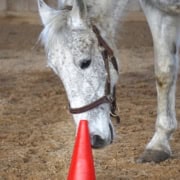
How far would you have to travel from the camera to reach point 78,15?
13.7ft

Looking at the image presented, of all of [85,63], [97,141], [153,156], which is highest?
[85,63]

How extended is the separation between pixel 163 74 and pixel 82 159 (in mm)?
1653

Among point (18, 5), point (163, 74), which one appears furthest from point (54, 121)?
point (18, 5)

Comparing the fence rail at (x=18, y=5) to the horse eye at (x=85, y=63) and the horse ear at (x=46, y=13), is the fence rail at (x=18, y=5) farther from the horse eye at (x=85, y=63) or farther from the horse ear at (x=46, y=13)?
the horse eye at (x=85, y=63)

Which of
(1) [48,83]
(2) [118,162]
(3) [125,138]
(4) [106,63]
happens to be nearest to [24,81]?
(1) [48,83]

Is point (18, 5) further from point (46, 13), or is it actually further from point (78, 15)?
point (78, 15)

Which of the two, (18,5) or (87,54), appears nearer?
(87,54)

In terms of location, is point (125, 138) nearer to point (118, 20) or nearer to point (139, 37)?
point (118, 20)

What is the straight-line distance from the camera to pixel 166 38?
17.0ft

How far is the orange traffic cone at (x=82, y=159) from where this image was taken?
12.6 feet

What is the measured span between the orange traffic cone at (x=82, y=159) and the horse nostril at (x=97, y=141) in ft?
0.76

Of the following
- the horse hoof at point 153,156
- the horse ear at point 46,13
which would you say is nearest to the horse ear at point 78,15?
the horse ear at point 46,13

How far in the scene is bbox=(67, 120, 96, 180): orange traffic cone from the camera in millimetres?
3844

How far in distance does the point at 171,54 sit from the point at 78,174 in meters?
1.77
